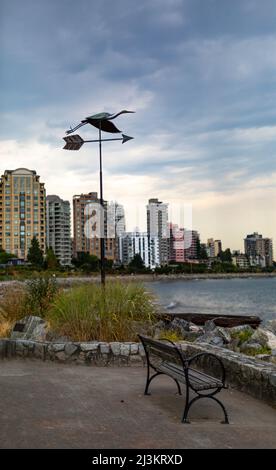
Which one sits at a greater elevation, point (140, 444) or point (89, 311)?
point (89, 311)

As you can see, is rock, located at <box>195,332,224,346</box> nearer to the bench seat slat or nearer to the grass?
the grass

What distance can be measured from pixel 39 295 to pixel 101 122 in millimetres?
4487

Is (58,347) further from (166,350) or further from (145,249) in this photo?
(145,249)

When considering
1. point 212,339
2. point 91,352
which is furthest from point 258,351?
point 91,352

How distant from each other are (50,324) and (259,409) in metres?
5.17

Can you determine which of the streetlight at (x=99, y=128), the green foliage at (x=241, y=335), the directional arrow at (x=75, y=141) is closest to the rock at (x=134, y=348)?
the streetlight at (x=99, y=128)

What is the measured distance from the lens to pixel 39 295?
11.6 m

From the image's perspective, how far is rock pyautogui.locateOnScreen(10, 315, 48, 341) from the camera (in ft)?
31.6

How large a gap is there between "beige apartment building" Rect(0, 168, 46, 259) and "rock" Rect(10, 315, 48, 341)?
581 ft

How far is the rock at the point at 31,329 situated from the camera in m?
9.62

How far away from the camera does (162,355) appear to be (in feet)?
19.5
